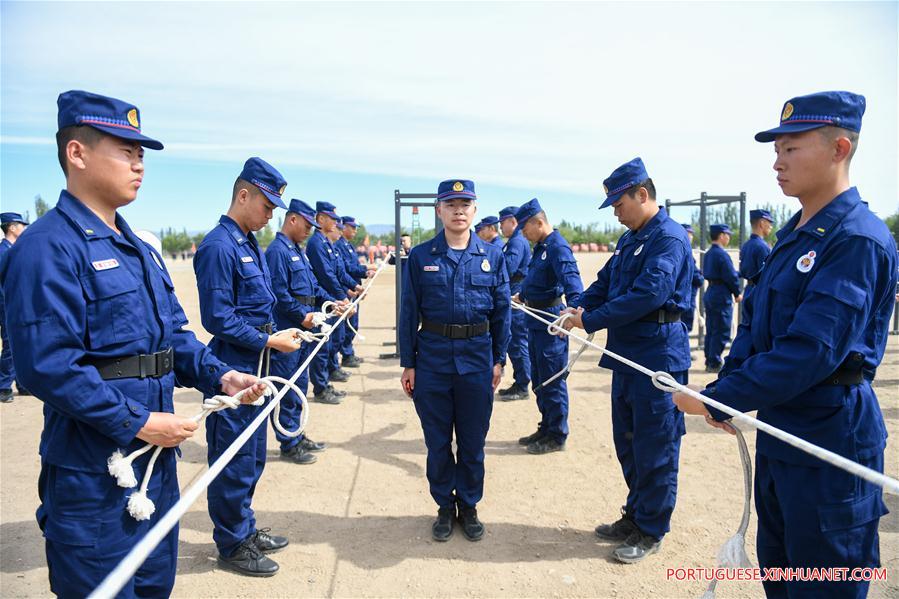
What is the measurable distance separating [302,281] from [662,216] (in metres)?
4.15

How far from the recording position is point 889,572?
3494 mm

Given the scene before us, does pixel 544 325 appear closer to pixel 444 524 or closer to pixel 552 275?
pixel 552 275

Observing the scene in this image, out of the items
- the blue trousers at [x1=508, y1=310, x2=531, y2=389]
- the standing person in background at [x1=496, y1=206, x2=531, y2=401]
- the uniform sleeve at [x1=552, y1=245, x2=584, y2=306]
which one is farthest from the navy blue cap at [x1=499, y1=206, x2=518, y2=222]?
the uniform sleeve at [x1=552, y1=245, x2=584, y2=306]

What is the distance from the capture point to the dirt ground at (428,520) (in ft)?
11.7

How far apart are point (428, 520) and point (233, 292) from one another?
229cm

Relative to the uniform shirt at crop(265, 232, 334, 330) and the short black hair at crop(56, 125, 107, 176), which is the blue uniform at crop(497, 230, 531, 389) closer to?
the uniform shirt at crop(265, 232, 334, 330)

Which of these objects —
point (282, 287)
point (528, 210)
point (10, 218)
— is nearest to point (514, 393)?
point (528, 210)

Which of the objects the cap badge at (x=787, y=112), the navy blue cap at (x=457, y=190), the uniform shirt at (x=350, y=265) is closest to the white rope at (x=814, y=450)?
the cap badge at (x=787, y=112)

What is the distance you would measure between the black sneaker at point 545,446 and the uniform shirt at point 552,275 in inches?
47.2

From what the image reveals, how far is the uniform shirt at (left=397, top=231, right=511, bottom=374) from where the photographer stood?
4098mm

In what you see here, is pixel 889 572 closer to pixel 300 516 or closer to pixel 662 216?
pixel 662 216

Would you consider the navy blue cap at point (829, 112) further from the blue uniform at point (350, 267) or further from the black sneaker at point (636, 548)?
the blue uniform at point (350, 267)

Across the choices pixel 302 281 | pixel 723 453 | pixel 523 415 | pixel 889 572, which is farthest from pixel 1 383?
pixel 889 572

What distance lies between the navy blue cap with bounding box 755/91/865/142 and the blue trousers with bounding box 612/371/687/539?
1.92 meters
